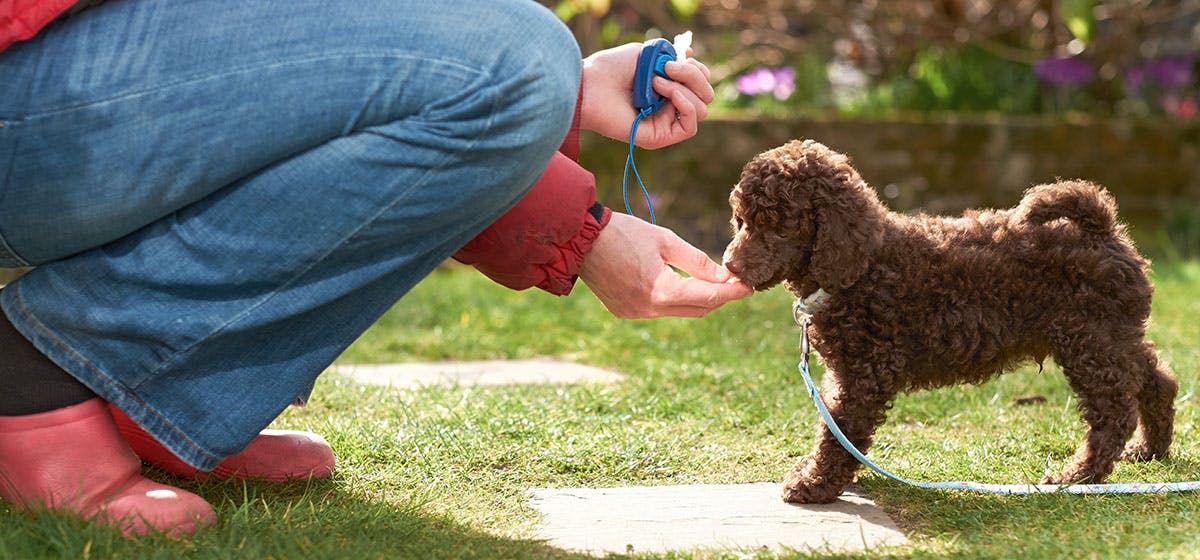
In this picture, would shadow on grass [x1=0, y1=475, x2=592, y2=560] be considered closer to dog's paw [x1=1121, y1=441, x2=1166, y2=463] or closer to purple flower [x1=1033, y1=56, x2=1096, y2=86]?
dog's paw [x1=1121, y1=441, x2=1166, y2=463]

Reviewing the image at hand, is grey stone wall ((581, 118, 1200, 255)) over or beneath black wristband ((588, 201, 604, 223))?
beneath

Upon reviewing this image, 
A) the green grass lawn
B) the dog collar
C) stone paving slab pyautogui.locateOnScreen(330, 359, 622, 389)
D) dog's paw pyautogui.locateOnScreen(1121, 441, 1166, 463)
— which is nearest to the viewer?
the green grass lawn

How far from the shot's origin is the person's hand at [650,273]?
2459 mm

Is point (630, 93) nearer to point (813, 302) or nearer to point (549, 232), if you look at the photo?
point (549, 232)

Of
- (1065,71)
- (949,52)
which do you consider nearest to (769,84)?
(949,52)

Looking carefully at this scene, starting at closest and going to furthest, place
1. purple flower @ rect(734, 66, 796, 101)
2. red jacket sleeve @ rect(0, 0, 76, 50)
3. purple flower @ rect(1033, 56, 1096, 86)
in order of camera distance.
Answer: red jacket sleeve @ rect(0, 0, 76, 50)
purple flower @ rect(1033, 56, 1096, 86)
purple flower @ rect(734, 66, 796, 101)

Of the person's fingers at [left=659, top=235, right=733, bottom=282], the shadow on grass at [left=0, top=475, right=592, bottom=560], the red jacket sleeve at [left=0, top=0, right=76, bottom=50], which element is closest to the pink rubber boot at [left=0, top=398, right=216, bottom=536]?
the shadow on grass at [left=0, top=475, right=592, bottom=560]

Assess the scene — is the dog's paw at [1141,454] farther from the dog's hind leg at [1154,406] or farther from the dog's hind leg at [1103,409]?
the dog's hind leg at [1103,409]

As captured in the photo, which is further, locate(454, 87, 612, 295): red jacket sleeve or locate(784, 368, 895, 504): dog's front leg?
locate(784, 368, 895, 504): dog's front leg

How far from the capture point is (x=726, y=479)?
2748 millimetres

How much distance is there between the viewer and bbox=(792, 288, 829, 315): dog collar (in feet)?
8.62

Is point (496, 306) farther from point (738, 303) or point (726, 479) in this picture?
point (726, 479)

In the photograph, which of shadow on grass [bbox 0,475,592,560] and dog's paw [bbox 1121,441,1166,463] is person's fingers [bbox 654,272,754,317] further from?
dog's paw [bbox 1121,441,1166,463]

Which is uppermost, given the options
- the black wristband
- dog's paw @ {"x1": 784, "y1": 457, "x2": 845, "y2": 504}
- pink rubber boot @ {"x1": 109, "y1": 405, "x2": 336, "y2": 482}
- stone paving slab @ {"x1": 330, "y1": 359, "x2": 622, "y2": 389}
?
the black wristband
